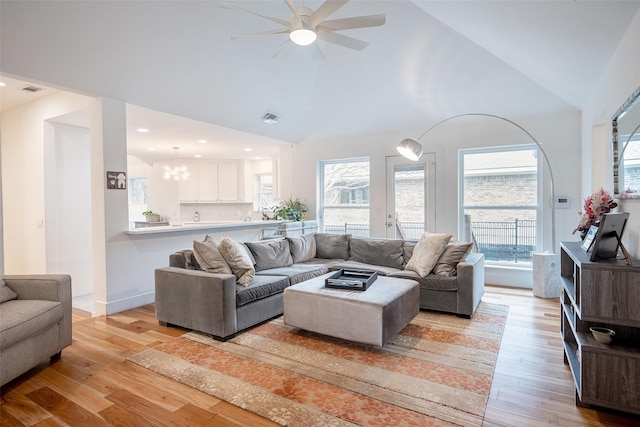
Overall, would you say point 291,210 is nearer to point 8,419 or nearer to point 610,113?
point 610,113

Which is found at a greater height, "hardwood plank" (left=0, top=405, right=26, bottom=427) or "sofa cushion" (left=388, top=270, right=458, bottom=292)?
"sofa cushion" (left=388, top=270, right=458, bottom=292)

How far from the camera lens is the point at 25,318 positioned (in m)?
2.38

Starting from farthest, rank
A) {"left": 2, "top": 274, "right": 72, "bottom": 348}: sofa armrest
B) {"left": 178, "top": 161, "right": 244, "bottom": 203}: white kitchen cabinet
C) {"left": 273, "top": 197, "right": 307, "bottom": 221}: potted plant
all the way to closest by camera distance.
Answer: {"left": 178, "top": 161, "right": 244, "bottom": 203}: white kitchen cabinet → {"left": 273, "top": 197, "right": 307, "bottom": 221}: potted plant → {"left": 2, "top": 274, "right": 72, "bottom": 348}: sofa armrest

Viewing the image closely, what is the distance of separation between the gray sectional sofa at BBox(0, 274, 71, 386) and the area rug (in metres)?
0.61

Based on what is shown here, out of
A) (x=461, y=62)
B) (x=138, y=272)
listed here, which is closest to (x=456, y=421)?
(x=138, y=272)

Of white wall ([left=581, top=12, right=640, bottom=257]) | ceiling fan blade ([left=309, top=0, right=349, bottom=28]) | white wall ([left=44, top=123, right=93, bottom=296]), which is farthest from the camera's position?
white wall ([left=44, top=123, right=93, bottom=296])

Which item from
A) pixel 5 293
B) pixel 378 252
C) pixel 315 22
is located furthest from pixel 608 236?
pixel 5 293

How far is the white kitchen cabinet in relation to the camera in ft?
27.9

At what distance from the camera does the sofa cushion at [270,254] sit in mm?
4180

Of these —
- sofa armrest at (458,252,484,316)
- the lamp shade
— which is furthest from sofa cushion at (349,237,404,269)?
the lamp shade

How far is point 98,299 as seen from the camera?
395 centimetres

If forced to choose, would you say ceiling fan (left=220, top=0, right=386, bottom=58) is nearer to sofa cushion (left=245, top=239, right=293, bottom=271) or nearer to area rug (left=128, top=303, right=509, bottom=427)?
sofa cushion (left=245, top=239, right=293, bottom=271)

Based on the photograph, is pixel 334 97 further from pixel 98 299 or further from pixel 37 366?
pixel 37 366

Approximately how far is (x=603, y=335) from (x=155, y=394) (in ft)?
9.10
